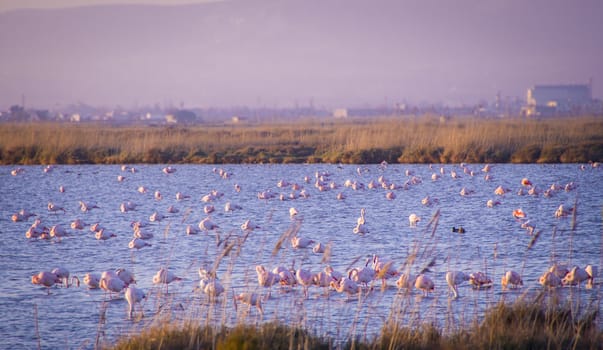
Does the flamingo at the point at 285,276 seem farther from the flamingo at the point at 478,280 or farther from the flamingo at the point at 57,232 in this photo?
the flamingo at the point at 57,232

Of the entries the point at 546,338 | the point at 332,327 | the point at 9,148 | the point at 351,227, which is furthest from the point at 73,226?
the point at 9,148

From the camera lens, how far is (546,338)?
7227mm

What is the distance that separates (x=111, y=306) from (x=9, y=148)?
2785 cm

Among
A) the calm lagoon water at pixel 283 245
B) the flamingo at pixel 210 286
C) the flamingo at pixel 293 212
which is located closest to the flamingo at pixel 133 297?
the calm lagoon water at pixel 283 245

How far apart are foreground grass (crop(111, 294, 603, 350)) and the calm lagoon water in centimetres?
24

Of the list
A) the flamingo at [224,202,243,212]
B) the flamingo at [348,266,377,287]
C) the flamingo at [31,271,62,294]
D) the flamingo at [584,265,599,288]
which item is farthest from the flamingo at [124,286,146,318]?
the flamingo at [224,202,243,212]

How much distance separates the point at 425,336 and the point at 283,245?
8.04 meters

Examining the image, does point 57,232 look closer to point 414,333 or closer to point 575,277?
point 414,333

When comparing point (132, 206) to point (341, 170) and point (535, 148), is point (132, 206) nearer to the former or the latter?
point (341, 170)

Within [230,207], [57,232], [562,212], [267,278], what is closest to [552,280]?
[267,278]

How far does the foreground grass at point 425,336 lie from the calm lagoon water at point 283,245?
24cm

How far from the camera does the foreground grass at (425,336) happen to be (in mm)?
7020

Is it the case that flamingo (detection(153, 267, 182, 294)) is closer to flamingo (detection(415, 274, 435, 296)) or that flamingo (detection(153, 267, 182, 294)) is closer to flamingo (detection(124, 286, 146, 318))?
flamingo (detection(124, 286, 146, 318))

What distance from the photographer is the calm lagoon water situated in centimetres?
911
